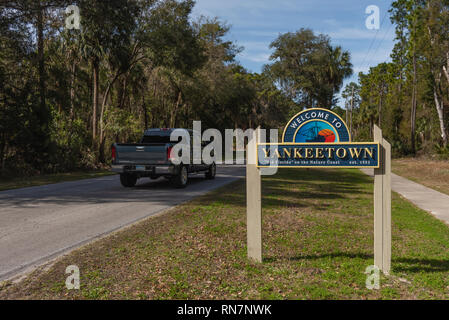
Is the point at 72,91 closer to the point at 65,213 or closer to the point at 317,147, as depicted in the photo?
the point at 65,213

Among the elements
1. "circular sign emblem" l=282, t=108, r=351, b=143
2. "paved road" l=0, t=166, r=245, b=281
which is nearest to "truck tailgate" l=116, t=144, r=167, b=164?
"paved road" l=0, t=166, r=245, b=281

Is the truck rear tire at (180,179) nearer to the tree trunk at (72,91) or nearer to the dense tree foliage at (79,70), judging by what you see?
the dense tree foliage at (79,70)

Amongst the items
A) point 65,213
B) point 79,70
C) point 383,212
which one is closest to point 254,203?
point 383,212

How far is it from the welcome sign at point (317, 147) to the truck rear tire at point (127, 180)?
9.37 metres

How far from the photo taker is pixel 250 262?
17.8 feet

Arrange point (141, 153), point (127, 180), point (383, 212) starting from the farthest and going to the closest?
point (127, 180)
point (141, 153)
point (383, 212)

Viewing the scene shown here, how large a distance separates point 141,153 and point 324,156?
29.3 feet

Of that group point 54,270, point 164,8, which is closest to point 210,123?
point 164,8

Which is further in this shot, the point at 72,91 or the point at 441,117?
the point at 441,117

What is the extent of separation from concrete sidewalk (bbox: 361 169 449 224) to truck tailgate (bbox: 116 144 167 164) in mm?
7505

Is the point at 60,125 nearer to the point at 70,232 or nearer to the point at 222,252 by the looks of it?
the point at 70,232

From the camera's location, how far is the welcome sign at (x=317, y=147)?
514 centimetres

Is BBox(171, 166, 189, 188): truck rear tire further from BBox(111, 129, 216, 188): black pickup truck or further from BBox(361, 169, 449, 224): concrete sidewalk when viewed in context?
BBox(361, 169, 449, 224): concrete sidewalk

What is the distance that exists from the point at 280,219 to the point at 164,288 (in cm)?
420
